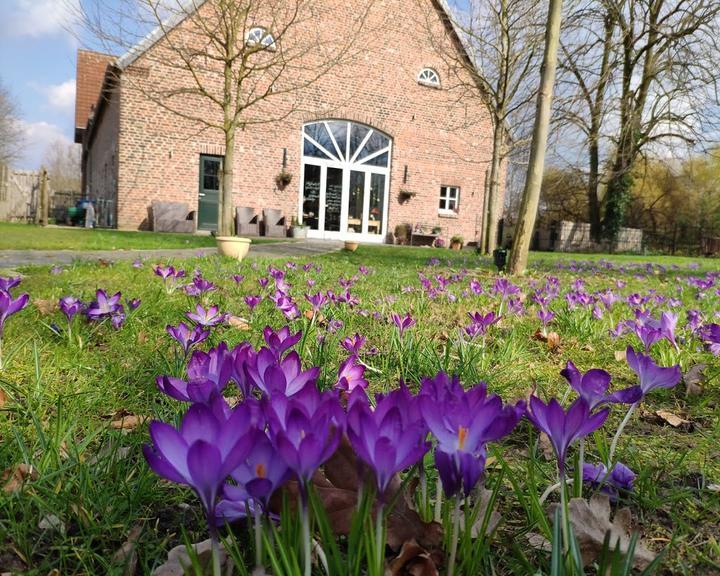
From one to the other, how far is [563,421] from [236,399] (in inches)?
43.4

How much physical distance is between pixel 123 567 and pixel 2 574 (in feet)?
0.55

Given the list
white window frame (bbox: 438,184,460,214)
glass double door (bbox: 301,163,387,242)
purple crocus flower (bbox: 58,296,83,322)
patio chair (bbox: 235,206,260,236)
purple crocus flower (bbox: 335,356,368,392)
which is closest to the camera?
purple crocus flower (bbox: 335,356,368,392)

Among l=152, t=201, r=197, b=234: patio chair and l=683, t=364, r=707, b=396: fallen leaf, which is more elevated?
l=152, t=201, r=197, b=234: patio chair

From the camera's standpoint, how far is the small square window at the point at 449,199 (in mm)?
20625

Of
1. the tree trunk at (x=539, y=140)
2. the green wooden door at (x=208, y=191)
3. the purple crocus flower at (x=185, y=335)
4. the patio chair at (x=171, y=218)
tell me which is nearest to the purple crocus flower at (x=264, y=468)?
the purple crocus flower at (x=185, y=335)

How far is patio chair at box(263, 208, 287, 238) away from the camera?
17234 millimetres

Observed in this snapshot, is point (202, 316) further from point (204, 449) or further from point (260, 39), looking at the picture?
point (260, 39)

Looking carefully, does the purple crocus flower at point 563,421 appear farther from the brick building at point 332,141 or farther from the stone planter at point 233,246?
the brick building at point 332,141

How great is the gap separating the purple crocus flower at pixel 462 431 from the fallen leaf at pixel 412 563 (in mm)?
132

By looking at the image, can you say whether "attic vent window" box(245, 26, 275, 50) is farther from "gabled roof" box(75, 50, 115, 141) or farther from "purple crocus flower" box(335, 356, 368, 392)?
"gabled roof" box(75, 50, 115, 141)

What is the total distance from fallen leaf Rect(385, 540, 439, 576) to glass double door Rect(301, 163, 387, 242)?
18.3 meters

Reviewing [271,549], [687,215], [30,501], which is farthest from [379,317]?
[687,215]

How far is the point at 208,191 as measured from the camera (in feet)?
56.8

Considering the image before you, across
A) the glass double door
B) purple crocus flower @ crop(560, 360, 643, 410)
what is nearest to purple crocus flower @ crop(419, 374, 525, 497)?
purple crocus flower @ crop(560, 360, 643, 410)
